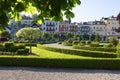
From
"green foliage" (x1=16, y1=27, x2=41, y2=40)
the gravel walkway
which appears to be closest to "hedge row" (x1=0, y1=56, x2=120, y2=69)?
the gravel walkway

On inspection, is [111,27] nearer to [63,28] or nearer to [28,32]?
[63,28]

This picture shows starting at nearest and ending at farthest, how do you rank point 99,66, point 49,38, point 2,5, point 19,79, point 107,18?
1. point 2,5
2. point 19,79
3. point 99,66
4. point 49,38
5. point 107,18

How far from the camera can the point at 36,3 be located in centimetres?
449

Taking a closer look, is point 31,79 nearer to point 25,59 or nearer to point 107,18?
point 25,59

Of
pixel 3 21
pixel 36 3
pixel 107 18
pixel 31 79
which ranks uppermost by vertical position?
pixel 107 18

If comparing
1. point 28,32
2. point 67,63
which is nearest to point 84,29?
point 28,32

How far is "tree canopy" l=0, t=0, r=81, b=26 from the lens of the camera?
4242 mm

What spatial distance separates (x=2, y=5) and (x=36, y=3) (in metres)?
0.55

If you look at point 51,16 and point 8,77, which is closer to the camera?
point 51,16

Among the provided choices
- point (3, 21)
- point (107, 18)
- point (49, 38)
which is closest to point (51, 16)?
point (3, 21)

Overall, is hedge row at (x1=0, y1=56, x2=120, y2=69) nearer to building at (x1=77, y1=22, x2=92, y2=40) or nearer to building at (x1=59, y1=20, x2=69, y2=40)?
building at (x1=59, y1=20, x2=69, y2=40)

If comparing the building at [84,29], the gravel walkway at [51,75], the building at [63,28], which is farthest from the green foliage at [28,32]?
the building at [84,29]

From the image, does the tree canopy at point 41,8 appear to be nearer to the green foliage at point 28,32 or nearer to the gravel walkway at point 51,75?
the gravel walkway at point 51,75

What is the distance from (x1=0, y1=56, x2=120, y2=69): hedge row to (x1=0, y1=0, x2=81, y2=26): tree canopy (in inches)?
513
